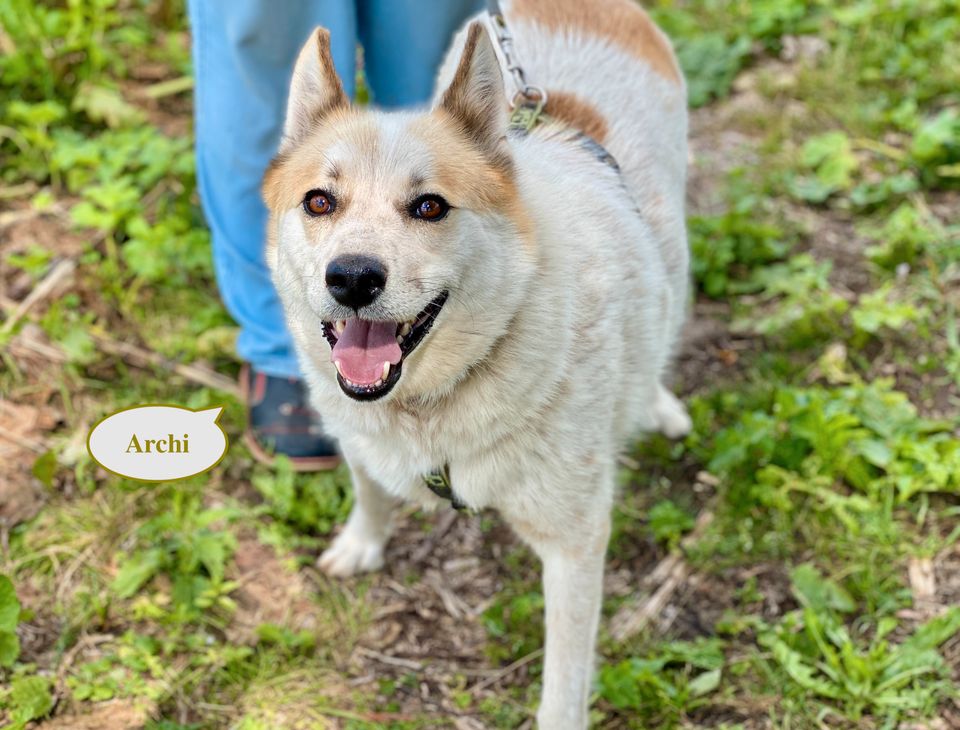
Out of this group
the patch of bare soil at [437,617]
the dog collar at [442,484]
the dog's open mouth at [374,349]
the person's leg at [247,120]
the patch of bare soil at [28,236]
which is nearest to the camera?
the dog's open mouth at [374,349]

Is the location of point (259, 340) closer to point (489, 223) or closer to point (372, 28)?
point (372, 28)

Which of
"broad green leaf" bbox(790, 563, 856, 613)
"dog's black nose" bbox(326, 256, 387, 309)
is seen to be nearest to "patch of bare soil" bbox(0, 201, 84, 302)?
"dog's black nose" bbox(326, 256, 387, 309)

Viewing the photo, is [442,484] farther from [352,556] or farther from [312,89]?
[312,89]

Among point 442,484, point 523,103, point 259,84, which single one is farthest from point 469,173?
point 259,84

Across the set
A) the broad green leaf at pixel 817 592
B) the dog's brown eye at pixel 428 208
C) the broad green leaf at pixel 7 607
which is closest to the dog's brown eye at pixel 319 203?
the dog's brown eye at pixel 428 208

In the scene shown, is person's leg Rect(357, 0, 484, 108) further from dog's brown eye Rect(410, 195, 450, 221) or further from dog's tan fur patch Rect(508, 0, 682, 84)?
dog's brown eye Rect(410, 195, 450, 221)

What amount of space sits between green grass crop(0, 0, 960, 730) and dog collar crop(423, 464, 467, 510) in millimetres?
600

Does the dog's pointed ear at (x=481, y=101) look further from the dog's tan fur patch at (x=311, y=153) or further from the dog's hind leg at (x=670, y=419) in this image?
the dog's hind leg at (x=670, y=419)

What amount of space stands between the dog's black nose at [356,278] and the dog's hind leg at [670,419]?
163 centimetres

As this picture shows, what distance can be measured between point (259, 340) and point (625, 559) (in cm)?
147

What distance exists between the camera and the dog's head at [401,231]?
2.03 m

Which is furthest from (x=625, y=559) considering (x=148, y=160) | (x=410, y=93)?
(x=148, y=160)

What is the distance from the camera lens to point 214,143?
3119mm

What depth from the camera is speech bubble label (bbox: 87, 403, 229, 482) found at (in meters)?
2.58
